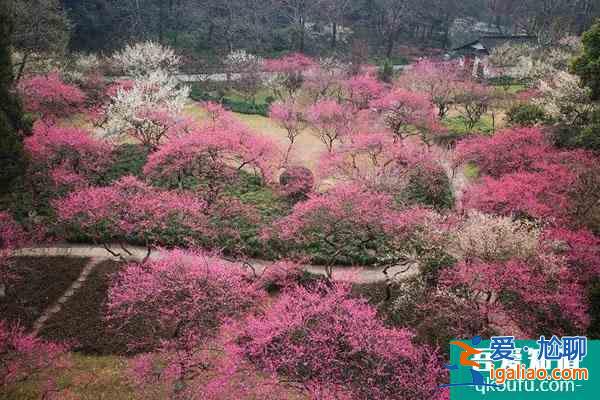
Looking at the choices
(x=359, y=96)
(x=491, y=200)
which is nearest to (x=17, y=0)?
(x=359, y=96)

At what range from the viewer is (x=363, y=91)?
116 feet

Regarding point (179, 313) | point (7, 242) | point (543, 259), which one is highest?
point (543, 259)

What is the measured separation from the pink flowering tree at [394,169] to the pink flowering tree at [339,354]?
28.6 feet

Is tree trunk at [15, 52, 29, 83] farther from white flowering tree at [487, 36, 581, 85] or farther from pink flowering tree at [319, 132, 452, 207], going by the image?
white flowering tree at [487, 36, 581, 85]

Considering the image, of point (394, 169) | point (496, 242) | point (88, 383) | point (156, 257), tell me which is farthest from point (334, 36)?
point (88, 383)

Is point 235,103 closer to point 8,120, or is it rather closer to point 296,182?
point 296,182

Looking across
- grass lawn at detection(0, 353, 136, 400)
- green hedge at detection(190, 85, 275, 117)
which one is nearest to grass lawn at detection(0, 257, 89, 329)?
grass lawn at detection(0, 353, 136, 400)

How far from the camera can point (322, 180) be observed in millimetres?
25609

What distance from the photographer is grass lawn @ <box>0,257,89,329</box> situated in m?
16.9

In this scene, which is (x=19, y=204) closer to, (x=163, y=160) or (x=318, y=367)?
(x=163, y=160)

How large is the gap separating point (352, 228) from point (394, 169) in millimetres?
4928

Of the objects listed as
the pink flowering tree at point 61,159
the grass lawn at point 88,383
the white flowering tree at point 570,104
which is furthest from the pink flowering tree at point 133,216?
the white flowering tree at point 570,104

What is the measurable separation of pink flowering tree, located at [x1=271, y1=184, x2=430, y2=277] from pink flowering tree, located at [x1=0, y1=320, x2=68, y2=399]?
9.40m

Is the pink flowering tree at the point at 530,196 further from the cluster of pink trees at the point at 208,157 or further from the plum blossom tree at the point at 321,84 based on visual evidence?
the plum blossom tree at the point at 321,84
